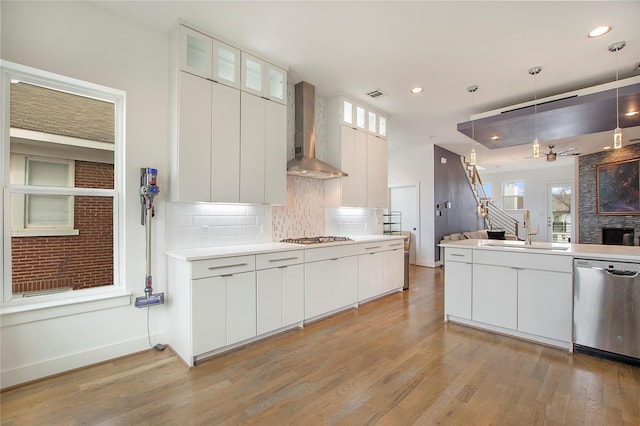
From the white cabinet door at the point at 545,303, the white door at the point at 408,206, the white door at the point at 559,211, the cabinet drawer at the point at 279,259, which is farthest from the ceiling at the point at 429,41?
the white door at the point at 559,211

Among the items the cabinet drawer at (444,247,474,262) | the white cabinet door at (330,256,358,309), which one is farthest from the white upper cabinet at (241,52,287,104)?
the cabinet drawer at (444,247,474,262)

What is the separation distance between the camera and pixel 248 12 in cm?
264

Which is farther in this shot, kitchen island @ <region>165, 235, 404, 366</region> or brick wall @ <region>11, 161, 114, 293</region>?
kitchen island @ <region>165, 235, 404, 366</region>

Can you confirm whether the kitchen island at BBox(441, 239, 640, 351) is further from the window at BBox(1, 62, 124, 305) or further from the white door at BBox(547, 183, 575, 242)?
the white door at BBox(547, 183, 575, 242)

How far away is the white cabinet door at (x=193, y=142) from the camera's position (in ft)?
9.08

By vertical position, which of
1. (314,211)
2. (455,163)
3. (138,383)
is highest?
(455,163)

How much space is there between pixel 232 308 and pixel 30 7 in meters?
2.91

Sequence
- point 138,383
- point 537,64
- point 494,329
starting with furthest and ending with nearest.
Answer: point 537,64 → point 494,329 → point 138,383

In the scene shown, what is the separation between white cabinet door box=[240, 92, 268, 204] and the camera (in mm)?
3207

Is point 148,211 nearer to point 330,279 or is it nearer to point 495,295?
point 330,279

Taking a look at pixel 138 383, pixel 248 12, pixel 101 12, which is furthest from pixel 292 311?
pixel 101 12

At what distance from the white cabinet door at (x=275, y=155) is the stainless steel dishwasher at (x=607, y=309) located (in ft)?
10.1

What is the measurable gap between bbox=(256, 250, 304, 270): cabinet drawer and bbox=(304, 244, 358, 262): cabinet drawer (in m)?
0.12

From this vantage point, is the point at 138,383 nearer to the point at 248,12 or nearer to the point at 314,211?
the point at 314,211
